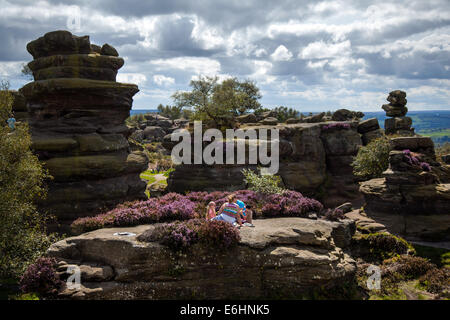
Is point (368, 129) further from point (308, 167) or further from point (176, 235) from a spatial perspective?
point (176, 235)

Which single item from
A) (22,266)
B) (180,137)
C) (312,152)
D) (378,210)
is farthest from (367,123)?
(22,266)

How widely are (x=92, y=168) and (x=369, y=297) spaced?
22.6 m

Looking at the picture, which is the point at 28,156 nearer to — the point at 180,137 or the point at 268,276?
the point at 268,276

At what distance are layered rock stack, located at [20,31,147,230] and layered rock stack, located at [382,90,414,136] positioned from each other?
39.1 meters

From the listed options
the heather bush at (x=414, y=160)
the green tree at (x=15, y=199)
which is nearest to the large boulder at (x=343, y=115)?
the heather bush at (x=414, y=160)

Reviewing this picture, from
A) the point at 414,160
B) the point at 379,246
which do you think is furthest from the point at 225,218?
the point at 414,160

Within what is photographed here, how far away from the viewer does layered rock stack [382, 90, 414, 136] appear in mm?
49312

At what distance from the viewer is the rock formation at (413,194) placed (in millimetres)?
25047

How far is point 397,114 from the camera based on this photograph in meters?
50.9

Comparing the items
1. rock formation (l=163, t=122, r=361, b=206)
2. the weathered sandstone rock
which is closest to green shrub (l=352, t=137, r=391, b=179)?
rock formation (l=163, t=122, r=361, b=206)

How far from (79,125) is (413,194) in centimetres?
2897

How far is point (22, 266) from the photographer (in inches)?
634

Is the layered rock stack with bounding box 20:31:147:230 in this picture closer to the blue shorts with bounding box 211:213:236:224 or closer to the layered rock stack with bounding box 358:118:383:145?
the blue shorts with bounding box 211:213:236:224

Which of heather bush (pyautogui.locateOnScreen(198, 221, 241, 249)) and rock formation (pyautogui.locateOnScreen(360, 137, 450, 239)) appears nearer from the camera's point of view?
heather bush (pyautogui.locateOnScreen(198, 221, 241, 249))
